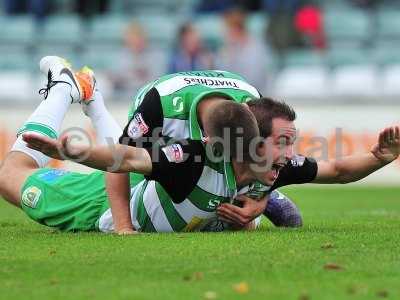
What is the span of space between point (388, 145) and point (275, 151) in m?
1.05

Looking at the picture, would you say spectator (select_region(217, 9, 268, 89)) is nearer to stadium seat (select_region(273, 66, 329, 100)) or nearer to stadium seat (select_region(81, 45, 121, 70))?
stadium seat (select_region(273, 66, 329, 100))

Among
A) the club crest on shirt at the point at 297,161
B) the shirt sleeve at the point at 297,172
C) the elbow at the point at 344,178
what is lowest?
the elbow at the point at 344,178

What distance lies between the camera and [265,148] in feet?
26.1

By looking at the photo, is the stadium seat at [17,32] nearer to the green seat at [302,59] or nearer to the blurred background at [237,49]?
the blurred background at [237,49]

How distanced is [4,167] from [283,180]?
241 centimetres

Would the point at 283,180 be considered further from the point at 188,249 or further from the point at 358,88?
the point at 358,88

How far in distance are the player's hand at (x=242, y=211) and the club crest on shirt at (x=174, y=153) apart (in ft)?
2.01

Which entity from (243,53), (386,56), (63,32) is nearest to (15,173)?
(243,53)

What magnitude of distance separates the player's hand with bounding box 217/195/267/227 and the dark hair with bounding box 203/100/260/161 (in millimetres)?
601

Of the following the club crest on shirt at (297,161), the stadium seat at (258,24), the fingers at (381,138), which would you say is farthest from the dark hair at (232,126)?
the stadium seat at (258,24)

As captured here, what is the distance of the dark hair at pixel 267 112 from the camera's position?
803cm

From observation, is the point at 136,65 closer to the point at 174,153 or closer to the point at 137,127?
the point at 137,127

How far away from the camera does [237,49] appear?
19250 millimetres

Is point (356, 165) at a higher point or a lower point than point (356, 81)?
higher
